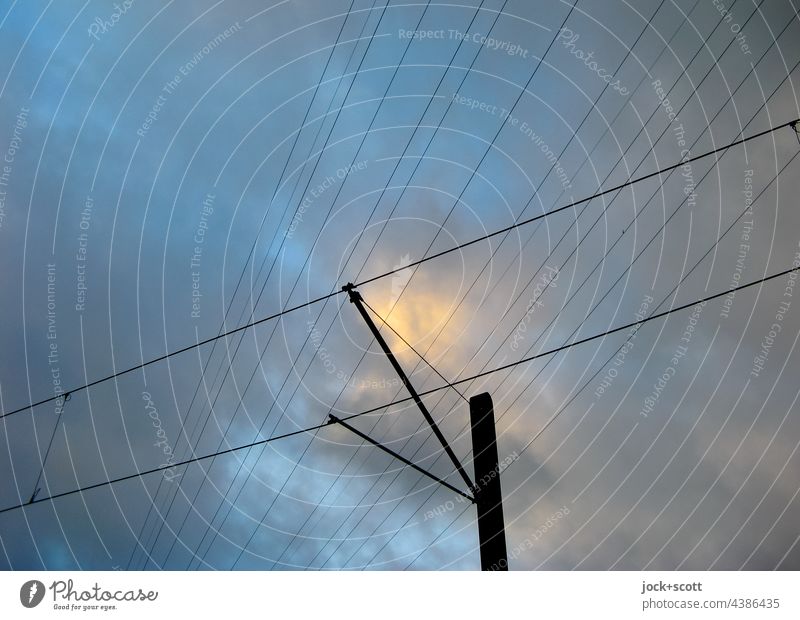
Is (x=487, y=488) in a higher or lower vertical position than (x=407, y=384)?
lower

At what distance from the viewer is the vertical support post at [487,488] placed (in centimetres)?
700

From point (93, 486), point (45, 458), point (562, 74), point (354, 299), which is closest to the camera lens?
point (354, 299)

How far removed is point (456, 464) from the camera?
21.8 ft

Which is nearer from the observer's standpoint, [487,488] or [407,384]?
[407,384]

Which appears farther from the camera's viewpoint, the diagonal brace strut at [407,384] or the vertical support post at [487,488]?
the vertical support post at [487,488]

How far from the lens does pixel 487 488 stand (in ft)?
24.5

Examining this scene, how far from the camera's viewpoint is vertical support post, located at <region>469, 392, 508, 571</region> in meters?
7.00

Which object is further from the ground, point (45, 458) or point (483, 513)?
point (45, 458)

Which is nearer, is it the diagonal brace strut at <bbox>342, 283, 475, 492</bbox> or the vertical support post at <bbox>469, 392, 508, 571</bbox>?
the diagonal brace strut at <bbox>342, 283, 475, 492</bbox>

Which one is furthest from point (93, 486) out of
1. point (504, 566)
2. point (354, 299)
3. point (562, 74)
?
point (562, 74)

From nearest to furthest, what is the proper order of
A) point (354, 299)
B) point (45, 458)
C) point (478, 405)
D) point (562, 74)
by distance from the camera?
point (354, 299) < point (478, 405) < point (45, 458) < point (562, 74)
